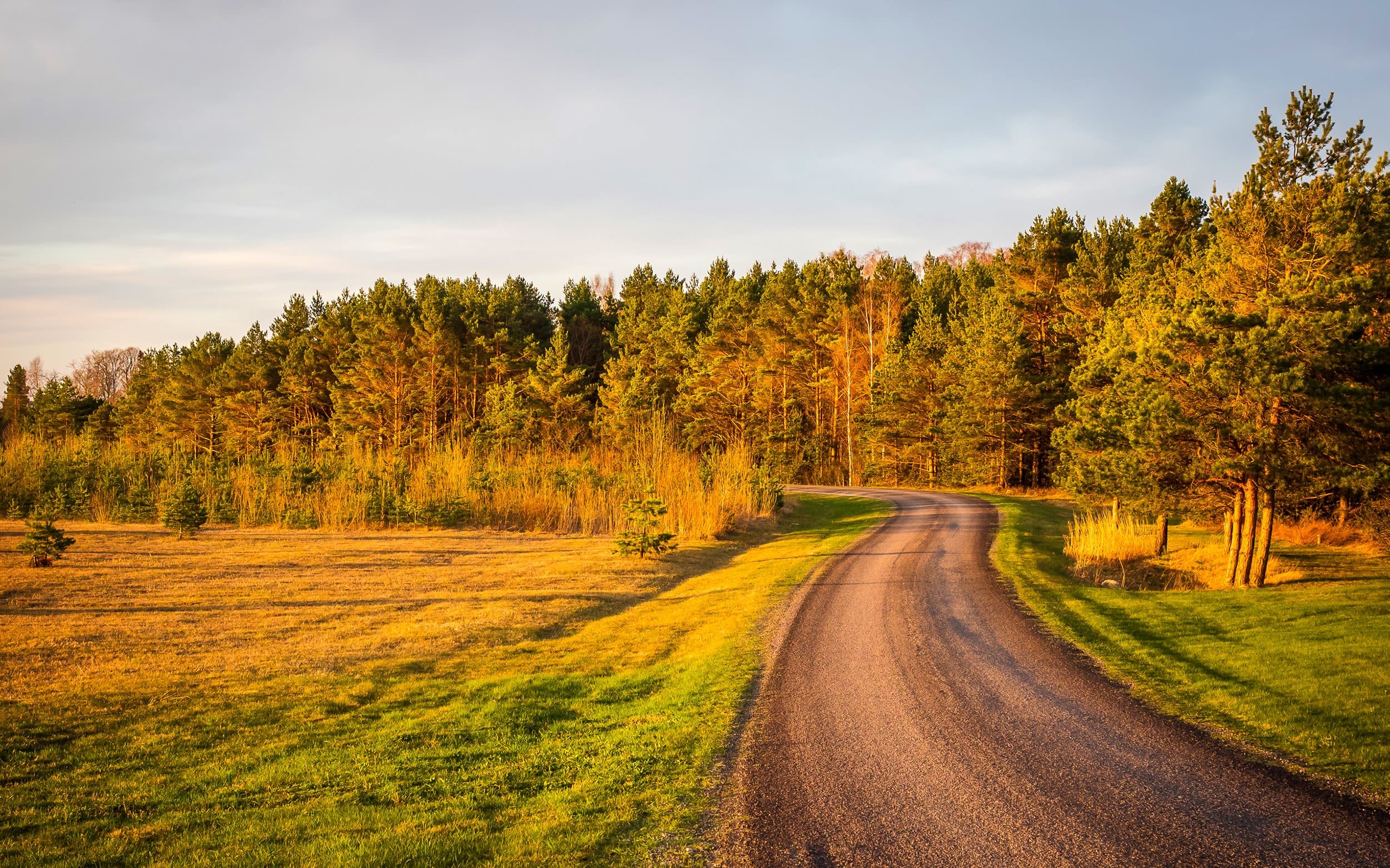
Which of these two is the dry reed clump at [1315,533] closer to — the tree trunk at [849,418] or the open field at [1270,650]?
the open field at [1270,650]

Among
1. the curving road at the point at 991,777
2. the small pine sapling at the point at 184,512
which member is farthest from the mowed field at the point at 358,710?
the small pine sapling at the point at 184,512

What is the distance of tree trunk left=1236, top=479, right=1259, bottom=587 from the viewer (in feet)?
45.2

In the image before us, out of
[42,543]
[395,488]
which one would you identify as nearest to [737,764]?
[42,543]

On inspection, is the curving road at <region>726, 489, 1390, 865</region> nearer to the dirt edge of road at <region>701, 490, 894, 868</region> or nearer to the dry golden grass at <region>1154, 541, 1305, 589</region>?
the dirt edge of road at <region>701, 490, 894, 868</region>

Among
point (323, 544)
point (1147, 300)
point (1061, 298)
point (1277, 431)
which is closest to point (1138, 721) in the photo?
point (1277, 431)

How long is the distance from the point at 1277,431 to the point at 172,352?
78.0 m

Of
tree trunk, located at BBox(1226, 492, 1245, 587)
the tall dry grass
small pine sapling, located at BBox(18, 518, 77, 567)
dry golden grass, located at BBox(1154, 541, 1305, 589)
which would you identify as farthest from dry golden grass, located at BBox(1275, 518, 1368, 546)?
small pine sapling, located at BBox(18, 518, 77, 567)

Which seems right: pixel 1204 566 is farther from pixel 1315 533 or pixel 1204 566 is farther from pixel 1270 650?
pixel 1270 650

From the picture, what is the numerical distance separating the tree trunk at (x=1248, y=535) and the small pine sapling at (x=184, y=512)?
23.1 metres

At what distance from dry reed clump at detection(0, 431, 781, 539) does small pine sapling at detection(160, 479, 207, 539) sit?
10.7 feet

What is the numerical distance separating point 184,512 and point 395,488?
6.28 meters

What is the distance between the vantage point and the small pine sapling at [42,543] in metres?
12.9

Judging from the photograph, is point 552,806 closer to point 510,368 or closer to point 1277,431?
point 1277,431

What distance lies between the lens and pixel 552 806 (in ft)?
17.7
